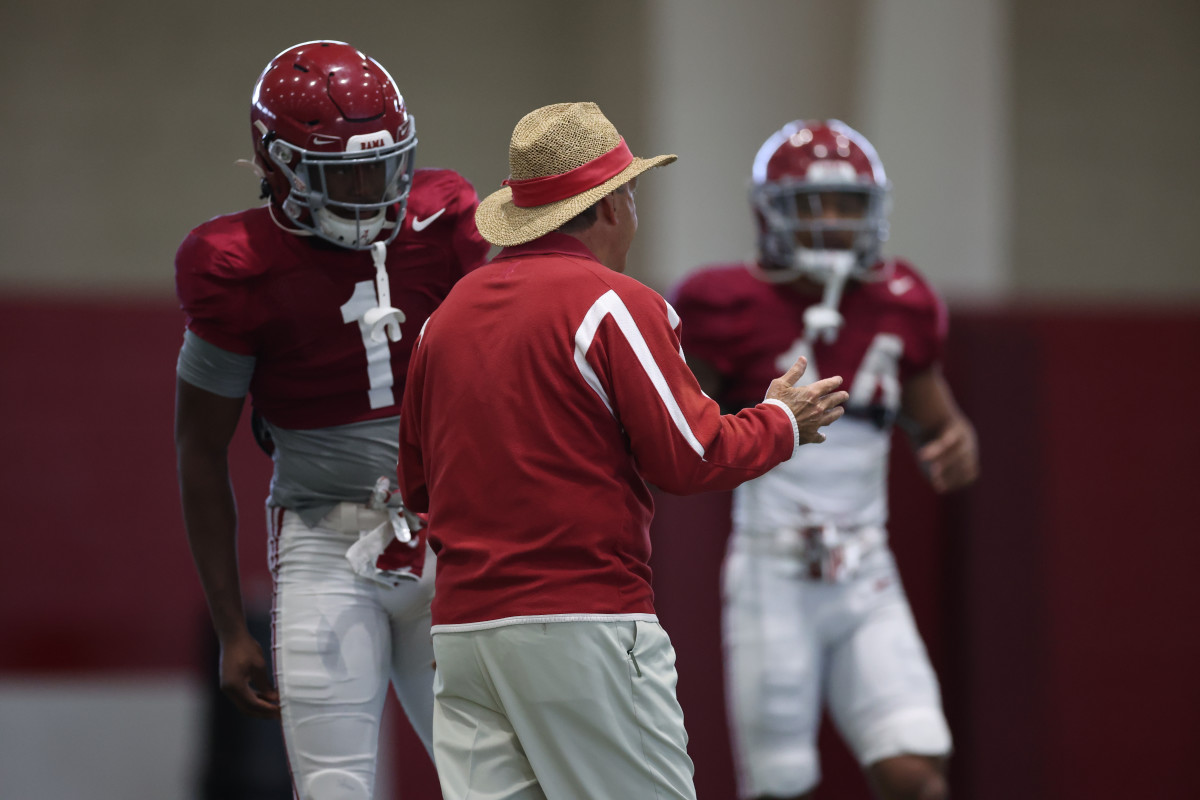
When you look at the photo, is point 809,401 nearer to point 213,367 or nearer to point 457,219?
point 457,219

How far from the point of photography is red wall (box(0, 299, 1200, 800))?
3.68 meters

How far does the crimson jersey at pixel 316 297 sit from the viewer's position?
78.6 inches

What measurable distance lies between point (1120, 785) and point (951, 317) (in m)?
1.46

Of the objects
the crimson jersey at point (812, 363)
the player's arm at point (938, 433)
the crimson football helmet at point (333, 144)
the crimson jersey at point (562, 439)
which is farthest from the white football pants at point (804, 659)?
the crimson football helmet at point (333, 144)

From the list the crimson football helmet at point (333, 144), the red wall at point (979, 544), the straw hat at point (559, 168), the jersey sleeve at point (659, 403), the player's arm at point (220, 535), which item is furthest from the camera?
the red wall at point (979, 544)

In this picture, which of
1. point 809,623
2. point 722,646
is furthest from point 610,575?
point 722,646

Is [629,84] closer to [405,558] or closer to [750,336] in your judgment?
[750,336]

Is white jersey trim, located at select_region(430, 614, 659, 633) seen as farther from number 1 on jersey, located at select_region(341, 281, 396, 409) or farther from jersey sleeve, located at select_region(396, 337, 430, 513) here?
number 1 on jersey, located at select_region(341, 281, 396, 409)

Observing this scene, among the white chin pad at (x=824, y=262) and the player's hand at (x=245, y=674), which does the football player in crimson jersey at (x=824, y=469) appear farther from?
the player's hand at (x=245, y=674)

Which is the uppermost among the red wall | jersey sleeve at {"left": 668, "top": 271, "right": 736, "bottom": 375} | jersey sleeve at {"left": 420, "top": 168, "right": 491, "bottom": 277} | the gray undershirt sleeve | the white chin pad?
jersey sleeve at {"left": 420, "top": 168, "right": 491, "bottom": 277}

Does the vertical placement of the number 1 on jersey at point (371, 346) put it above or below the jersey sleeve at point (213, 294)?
below

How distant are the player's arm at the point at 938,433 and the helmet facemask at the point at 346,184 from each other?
144 centimetres

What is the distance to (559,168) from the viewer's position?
177 centimetres

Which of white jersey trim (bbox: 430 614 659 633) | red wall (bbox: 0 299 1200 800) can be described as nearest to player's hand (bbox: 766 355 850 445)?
white jersey trim (bbox: 430 614 659 633)
